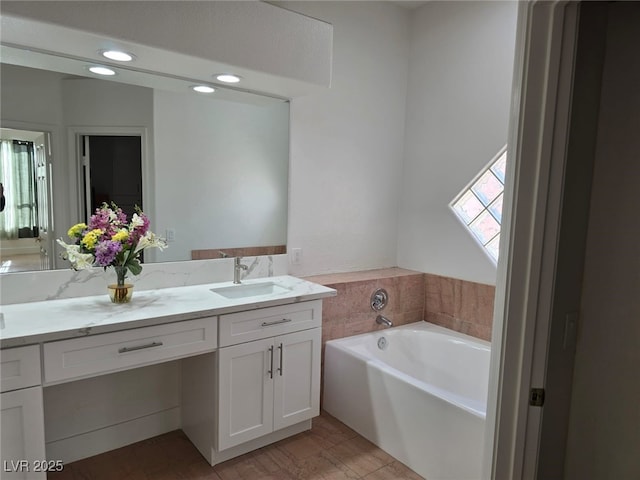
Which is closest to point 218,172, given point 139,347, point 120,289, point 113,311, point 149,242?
point 149,242

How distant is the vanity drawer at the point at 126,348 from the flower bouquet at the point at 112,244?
1.02 ft

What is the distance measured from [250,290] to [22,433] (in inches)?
50.7

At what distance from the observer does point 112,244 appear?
1.95 metres

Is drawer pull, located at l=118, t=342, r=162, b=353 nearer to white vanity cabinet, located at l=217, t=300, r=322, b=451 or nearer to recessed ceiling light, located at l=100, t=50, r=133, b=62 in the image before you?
white vanity cabinet, located at l=217, t=300, r=322, b=451

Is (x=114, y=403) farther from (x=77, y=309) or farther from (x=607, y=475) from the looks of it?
(x=607, y=475)

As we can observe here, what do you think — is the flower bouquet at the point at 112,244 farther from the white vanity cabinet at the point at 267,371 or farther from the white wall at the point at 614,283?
the white wall at the point at 614,283

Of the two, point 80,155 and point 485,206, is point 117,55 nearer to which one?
point 80,155

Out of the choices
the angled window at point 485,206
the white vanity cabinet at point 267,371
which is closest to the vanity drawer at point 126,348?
the white vanity cabinet at point 267,371

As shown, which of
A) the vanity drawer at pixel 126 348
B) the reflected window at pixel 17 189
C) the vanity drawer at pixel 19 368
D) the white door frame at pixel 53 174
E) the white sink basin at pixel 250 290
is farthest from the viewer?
the white sink basin at pixel 250 290

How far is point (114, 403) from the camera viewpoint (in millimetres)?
2344

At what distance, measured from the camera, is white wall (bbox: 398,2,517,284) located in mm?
2809

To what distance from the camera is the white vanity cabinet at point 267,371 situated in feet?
7.01

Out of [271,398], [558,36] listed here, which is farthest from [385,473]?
[558,36]

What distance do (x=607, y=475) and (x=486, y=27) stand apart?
2.64 metres
